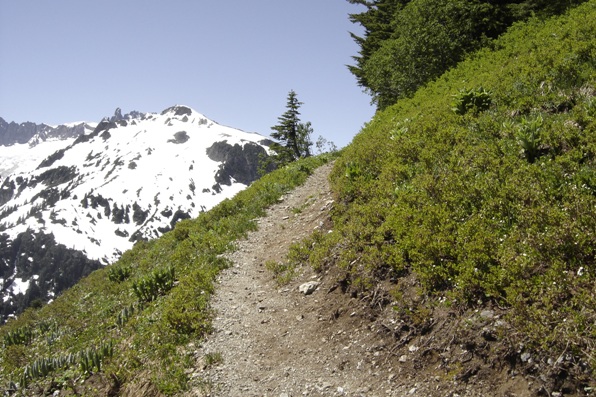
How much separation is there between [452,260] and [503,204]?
149 cm

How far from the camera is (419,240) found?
23.5ft

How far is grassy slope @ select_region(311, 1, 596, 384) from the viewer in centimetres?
497

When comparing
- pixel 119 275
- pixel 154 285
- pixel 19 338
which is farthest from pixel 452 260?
pixel 19 338

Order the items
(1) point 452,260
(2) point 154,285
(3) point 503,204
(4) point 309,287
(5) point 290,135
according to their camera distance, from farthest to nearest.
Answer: (5) point 290,135
(2) point 154,285
(4) point 309,287
(3) point 503,204
(1) point 452,260

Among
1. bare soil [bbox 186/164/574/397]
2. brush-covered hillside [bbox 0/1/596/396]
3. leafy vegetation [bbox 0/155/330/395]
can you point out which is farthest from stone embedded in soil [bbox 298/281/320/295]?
leafy vegetation [bbox 0/155/330/395]

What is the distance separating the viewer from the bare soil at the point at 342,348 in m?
5.03

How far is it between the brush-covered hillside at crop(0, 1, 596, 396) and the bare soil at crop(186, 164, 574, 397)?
0.14 feet

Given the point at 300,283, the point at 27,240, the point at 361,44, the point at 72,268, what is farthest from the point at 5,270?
the point at 300,283

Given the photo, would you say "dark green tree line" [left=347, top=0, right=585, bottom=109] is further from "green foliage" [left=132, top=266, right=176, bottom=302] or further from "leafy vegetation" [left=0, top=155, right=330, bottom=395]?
"green foliage" [left=132, top=266, right=176, bottom=302]

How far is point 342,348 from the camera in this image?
275 inches

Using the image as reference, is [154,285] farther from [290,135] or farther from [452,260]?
[290,135]

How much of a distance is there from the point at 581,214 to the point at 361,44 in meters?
32.4

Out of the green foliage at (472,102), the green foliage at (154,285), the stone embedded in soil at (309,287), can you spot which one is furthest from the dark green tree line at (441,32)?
the green foliage at (154,285)

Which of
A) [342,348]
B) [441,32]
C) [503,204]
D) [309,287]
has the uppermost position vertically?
[441,32]
